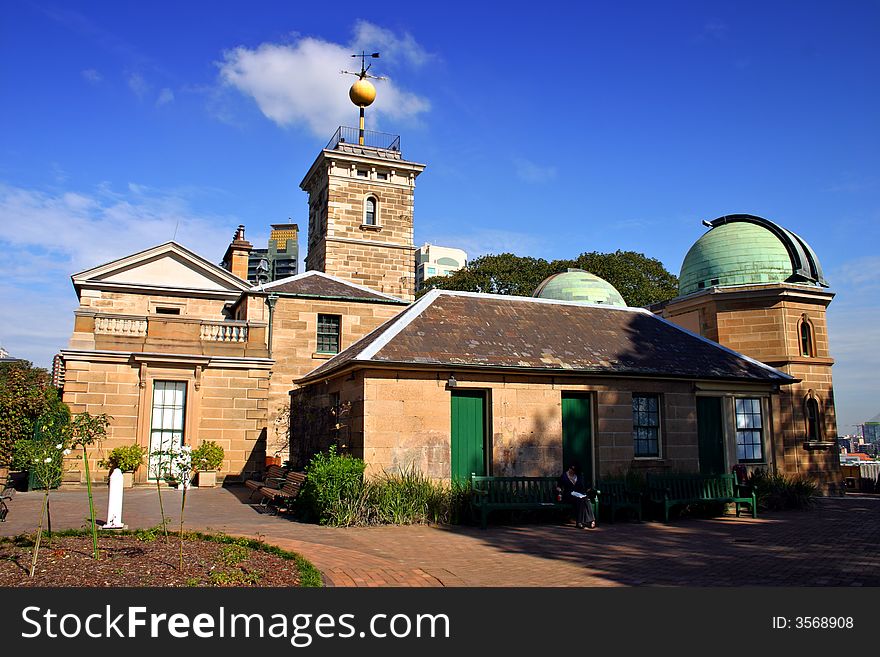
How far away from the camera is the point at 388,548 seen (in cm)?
1052

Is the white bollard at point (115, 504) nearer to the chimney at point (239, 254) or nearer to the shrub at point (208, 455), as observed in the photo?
the shrub at point (208, 455)

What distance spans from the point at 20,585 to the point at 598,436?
12.4 m

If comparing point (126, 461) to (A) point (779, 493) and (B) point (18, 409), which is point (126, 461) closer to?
(B) point (18, 409)

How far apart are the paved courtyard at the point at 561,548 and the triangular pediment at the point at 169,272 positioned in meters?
12.6

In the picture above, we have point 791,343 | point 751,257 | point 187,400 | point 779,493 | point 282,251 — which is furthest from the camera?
point 282,251

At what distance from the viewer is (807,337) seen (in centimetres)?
2553

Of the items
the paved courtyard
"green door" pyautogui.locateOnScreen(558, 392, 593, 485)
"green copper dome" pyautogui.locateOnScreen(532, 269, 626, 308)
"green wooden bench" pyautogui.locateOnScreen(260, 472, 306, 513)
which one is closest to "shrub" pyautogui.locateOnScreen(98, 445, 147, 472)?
the paved courtyard

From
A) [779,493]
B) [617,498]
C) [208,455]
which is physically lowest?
[779,493]

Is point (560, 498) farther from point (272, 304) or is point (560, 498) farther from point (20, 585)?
point (272, 304)

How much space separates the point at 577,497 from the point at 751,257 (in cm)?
1672

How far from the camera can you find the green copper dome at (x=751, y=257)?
2584 cm

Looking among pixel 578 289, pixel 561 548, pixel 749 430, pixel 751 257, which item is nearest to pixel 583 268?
pixel 578 289

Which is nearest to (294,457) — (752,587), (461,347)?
(461,347)

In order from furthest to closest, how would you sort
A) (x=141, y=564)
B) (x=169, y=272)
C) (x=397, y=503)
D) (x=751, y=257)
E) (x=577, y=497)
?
(x=169, y=272) < (x=751, y=257) < (x=577, y=497) < (x=397, y=503) < (x=141, y=564)
